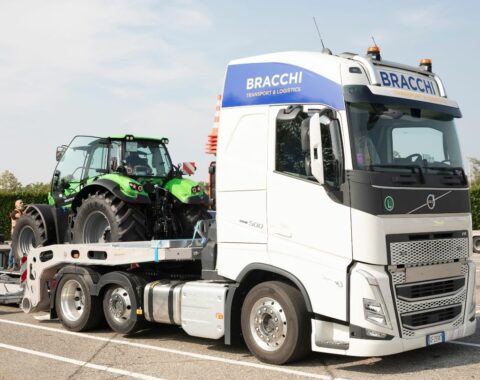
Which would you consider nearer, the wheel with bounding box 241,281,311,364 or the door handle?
the wheel with bounding box 241,281,311,364

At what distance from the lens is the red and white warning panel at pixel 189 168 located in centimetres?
1082

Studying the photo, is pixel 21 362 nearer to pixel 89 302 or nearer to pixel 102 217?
pixel 89 302

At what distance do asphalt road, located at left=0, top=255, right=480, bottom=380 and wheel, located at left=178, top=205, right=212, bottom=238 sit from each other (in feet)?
5.75

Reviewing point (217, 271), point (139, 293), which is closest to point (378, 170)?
point (217, 271)

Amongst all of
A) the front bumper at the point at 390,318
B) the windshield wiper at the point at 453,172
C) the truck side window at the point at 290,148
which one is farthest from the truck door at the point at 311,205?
the windshield wiper at the point at 453,172

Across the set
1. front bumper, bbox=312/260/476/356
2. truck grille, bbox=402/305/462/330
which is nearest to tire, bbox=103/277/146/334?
front bumper, bbox=312/260/476/356

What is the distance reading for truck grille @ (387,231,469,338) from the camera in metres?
6.46

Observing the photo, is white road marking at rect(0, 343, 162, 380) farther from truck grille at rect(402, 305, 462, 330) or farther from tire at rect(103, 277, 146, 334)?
truck grille at rect(402, 305, 462, 330)

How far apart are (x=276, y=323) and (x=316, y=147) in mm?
1888

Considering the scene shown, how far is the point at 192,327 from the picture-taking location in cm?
768

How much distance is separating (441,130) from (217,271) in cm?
289

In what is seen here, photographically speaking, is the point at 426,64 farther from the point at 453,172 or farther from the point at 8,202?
the point at 8,202

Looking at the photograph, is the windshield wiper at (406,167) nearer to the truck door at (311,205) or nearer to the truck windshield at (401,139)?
the truck windshield at (401,139)

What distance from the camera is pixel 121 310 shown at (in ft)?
28.6
